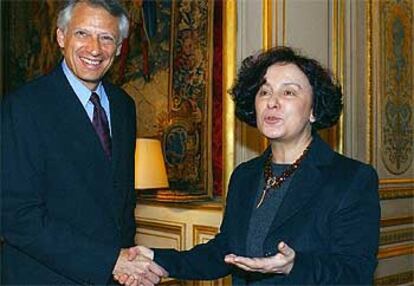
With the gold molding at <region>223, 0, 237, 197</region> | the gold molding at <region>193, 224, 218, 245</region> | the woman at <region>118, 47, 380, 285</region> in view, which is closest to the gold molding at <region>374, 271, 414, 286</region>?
the gold molding at <region>193, 224, 218, 245</region>

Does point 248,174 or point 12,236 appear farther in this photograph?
point 248,174

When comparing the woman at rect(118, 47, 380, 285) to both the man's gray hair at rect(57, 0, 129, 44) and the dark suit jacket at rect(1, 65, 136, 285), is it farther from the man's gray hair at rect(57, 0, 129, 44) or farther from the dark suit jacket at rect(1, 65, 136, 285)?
the man's gray hair at rect(57, 0, 129, 44)

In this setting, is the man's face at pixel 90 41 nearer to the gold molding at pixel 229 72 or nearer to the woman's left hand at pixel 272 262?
the woman's left hand at pixel 272 262

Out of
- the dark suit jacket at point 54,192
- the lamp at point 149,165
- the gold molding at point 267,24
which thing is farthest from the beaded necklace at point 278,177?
the lamp at point 149,165

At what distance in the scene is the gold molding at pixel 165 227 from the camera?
3.74 m

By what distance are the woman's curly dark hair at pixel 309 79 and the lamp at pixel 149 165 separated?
1596mm

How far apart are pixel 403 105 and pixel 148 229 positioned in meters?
1.83

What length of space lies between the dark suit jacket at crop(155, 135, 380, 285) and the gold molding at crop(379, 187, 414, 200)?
6.68 feet

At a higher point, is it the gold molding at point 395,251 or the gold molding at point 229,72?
the gold molding at point 229,72

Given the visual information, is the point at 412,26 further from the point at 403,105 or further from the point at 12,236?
the point at 12,236

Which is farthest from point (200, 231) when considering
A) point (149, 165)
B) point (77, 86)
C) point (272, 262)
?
point (272, 262)

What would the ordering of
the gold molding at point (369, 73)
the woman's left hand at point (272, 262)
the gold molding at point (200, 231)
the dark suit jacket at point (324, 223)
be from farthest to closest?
the gold molding at point (369, 73) < the gold molding at point (200, 231) < the dark suit jacket at point (324, 223) < the woman's left hand at point (272, 262)

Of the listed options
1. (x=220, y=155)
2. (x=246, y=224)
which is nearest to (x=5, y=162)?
(x=246, y=224)

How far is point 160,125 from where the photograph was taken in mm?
3996
